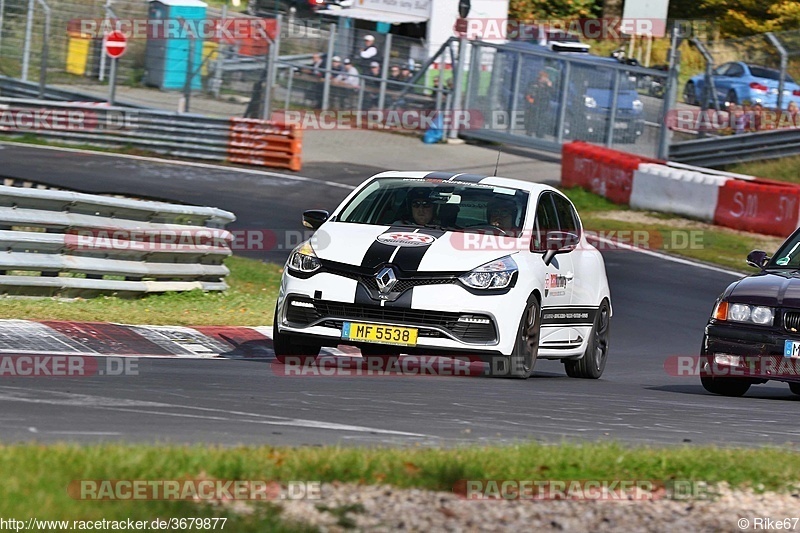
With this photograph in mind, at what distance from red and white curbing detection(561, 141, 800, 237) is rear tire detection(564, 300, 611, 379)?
38.9 feet

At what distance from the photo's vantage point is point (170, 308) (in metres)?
12.9

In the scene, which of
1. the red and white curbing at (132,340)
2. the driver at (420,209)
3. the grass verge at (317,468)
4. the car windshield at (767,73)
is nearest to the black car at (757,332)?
the driver at (420,209)

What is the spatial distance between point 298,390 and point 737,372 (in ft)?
11.7

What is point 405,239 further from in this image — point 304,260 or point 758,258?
point 758,258

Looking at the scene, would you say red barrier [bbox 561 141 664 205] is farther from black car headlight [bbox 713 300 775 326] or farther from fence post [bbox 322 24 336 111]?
black car headlight [bbox 713 300 775 326]

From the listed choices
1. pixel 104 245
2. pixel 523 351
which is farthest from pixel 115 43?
pixel 523 351

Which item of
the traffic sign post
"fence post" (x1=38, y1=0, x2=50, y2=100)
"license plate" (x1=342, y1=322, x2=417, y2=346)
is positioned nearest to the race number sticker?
"license plate" (x1=342, y1=322, x2=417, y2=346)

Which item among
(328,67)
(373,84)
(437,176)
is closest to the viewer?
(437,176)

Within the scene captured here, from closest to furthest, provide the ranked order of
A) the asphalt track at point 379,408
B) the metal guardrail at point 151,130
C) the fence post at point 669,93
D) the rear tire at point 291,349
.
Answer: the asphalt track at point 379,408 < the rear tire at point 291,349 < the metal guardrail at point 151,130 < the fence post at point 669,93

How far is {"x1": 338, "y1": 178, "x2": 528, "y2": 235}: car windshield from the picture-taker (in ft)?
34.1

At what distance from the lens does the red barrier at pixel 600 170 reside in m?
26.2

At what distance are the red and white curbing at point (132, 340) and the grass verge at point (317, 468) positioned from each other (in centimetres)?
404

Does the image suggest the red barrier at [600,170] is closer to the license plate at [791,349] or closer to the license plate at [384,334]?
the license plate at [791,349]

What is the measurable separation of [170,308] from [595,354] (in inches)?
157
